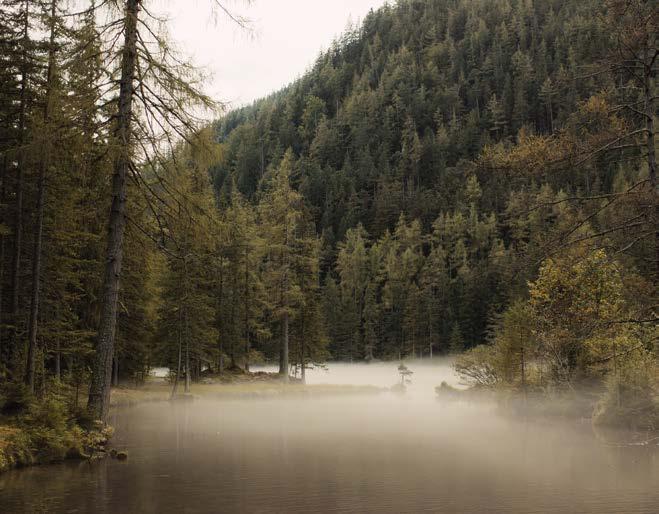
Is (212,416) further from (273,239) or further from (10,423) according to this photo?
(273,239)

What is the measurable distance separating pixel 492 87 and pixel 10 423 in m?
178

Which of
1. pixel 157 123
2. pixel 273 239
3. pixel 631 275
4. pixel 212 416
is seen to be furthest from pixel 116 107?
pixel 273 239

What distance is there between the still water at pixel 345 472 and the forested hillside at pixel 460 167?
419 cm

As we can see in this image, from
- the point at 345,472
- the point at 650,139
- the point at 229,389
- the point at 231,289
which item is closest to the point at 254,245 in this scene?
the point at 231,289

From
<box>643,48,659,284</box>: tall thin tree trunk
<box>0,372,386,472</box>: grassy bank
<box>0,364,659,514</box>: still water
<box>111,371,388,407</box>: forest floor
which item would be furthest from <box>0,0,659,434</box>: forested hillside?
<box>0,364,659,514</box>: still water

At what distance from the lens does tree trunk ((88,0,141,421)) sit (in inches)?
520

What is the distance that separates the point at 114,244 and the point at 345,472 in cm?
780

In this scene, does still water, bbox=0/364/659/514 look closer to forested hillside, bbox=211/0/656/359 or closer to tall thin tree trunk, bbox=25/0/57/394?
tall thin tree trunk, bbox=25/0/57/394

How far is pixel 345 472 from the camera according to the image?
12969 millimetres

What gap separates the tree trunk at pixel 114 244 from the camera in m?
13.2

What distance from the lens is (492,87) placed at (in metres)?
172

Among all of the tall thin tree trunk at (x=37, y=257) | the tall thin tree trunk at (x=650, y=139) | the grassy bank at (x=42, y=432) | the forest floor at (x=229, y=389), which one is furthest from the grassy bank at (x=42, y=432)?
the forest floor at (x=229, y=389)

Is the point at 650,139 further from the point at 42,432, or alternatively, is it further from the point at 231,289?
the point at 231,289

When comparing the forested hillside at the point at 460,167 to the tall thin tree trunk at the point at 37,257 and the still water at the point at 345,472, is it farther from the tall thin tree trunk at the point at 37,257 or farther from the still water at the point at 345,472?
the tall thin tree trunk at the point at 37,257
